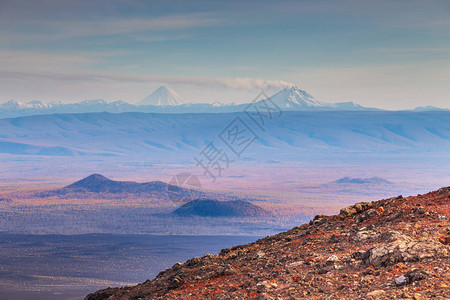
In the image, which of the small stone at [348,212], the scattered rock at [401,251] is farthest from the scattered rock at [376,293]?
the small stone at [348,212]

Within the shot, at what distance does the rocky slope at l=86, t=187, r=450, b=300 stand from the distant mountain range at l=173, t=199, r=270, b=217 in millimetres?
104462

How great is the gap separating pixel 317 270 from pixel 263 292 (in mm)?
1274

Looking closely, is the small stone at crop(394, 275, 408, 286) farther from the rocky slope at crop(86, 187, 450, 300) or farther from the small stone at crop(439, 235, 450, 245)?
the small stone at crop(439, 235, 450, 245)

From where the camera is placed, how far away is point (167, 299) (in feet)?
41.6

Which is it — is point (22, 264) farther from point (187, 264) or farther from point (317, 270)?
point (317, 270)

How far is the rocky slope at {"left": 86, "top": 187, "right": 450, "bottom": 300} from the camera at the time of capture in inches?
394

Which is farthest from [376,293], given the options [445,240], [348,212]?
[348,212]

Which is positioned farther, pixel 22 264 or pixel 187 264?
pixel 22 264

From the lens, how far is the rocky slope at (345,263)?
1001cm

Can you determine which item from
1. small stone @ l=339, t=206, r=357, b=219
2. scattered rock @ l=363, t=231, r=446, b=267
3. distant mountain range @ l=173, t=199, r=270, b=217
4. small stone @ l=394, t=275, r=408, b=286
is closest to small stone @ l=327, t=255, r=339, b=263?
scattered rock @ l=363, t=231, r=446, b=267

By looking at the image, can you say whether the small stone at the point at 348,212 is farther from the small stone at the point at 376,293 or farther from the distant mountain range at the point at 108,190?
the distant mountain range at the point at 108,190

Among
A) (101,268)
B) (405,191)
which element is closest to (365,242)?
(101,268)

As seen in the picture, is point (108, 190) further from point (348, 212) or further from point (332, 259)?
point (332, 259)

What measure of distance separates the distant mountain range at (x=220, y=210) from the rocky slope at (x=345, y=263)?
10446 cm
